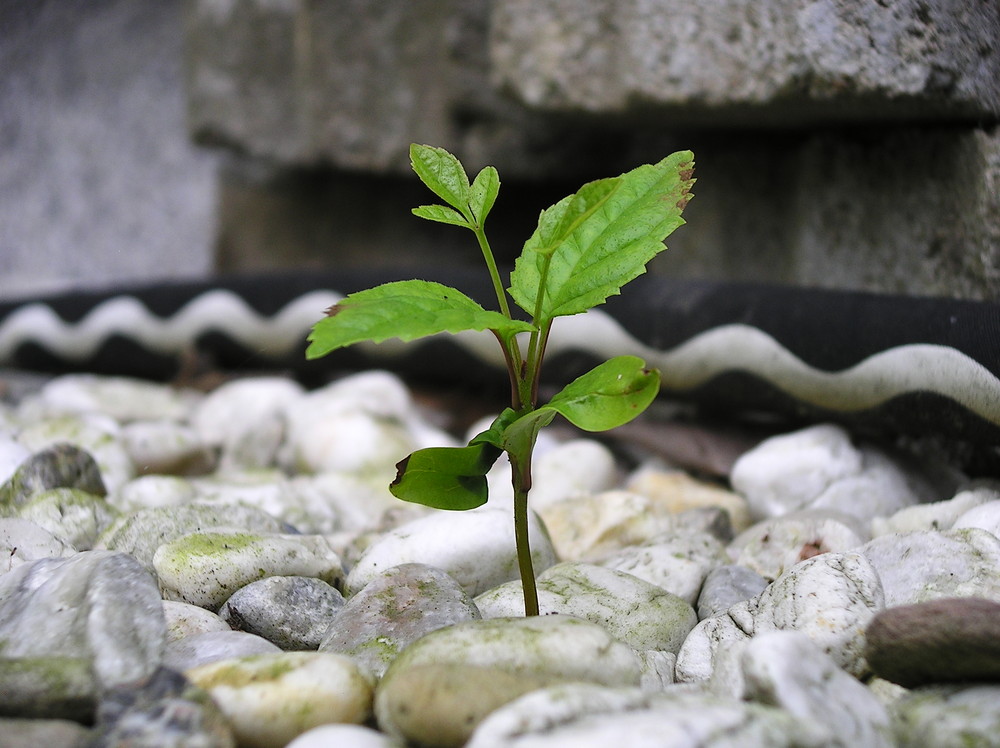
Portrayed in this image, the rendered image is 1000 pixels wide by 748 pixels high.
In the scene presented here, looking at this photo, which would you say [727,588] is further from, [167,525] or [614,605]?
[167,525]

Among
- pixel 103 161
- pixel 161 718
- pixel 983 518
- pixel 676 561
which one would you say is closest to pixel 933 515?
pixel 983 518

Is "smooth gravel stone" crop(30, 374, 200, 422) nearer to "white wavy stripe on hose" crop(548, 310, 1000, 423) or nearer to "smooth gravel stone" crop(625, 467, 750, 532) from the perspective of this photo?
"white wavy stripe on hose" crop(548, 310, 1000, 423)

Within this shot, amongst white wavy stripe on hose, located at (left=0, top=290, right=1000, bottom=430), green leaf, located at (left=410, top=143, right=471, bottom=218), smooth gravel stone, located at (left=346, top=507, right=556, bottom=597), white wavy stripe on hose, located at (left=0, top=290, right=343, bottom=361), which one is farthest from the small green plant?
white wavy stripe on hose, located at (left=0, top=290, right=343, bottom=361)

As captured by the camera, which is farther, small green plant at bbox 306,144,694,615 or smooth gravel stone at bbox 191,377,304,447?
smooth gravel stone at bbox 191,377,304,447

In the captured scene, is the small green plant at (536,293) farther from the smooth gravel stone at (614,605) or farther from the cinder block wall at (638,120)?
the cinder block wall at (638,120)

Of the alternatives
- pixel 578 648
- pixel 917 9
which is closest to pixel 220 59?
pixel 917 9

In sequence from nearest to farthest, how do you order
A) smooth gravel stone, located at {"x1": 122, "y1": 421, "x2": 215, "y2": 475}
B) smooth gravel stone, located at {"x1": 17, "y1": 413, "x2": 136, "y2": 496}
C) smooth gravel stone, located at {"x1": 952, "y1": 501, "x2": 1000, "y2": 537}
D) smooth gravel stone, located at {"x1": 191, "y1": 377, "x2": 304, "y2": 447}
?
smooth gravel stone, located at {"x1": 952, "y1": 501, "x2": 1000, "y2": 537} < smooth gravel stone, located at {"x1": 17, "y1": 413, "x2": 136, "y2": 496} < smooth gravel stone, located at {"x1": 122, "y1": 421, "x2": 215, "y2": 475} < smooth gravel stone, located at {"x1": 191, "y1": 377, "x2": 304, "y2": 447}

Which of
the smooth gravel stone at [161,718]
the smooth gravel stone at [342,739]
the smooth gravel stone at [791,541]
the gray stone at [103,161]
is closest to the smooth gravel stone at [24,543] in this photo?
the smooth gravel stone at [161,718]
